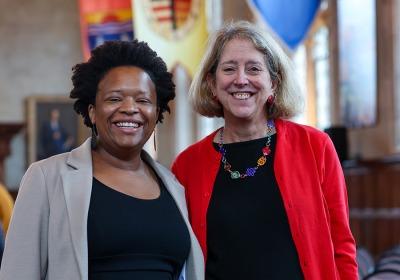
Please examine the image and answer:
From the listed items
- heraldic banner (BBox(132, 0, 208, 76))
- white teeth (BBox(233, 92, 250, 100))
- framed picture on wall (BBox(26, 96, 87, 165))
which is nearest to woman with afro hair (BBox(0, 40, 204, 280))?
white teeth (BBox(233, 92, 250, 100))

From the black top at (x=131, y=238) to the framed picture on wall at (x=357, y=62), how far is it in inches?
370

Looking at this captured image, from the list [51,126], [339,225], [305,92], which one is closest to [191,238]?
[339,225]

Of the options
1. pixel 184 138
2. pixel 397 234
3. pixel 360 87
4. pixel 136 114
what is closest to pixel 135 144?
pixel 136 114

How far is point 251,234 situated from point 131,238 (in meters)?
0.58

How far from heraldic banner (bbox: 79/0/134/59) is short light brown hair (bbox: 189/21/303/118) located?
27.2 feet

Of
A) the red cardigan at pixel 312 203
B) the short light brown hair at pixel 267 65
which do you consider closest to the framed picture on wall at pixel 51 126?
the short light brown hair at pixel 267 65

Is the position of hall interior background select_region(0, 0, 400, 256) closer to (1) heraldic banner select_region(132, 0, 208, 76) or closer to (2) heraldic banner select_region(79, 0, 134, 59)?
(1) heraldic banner select_region(132, 0, 208, 76)

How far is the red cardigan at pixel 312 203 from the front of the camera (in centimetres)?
321

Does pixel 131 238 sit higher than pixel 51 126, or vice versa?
pixel 131 238

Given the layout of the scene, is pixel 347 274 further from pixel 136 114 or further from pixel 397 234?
pixel 397 234

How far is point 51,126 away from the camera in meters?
17.2

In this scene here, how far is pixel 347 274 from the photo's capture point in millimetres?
3232

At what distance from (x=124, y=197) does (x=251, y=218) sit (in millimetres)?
570

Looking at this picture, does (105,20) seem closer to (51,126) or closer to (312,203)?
(51,126)
